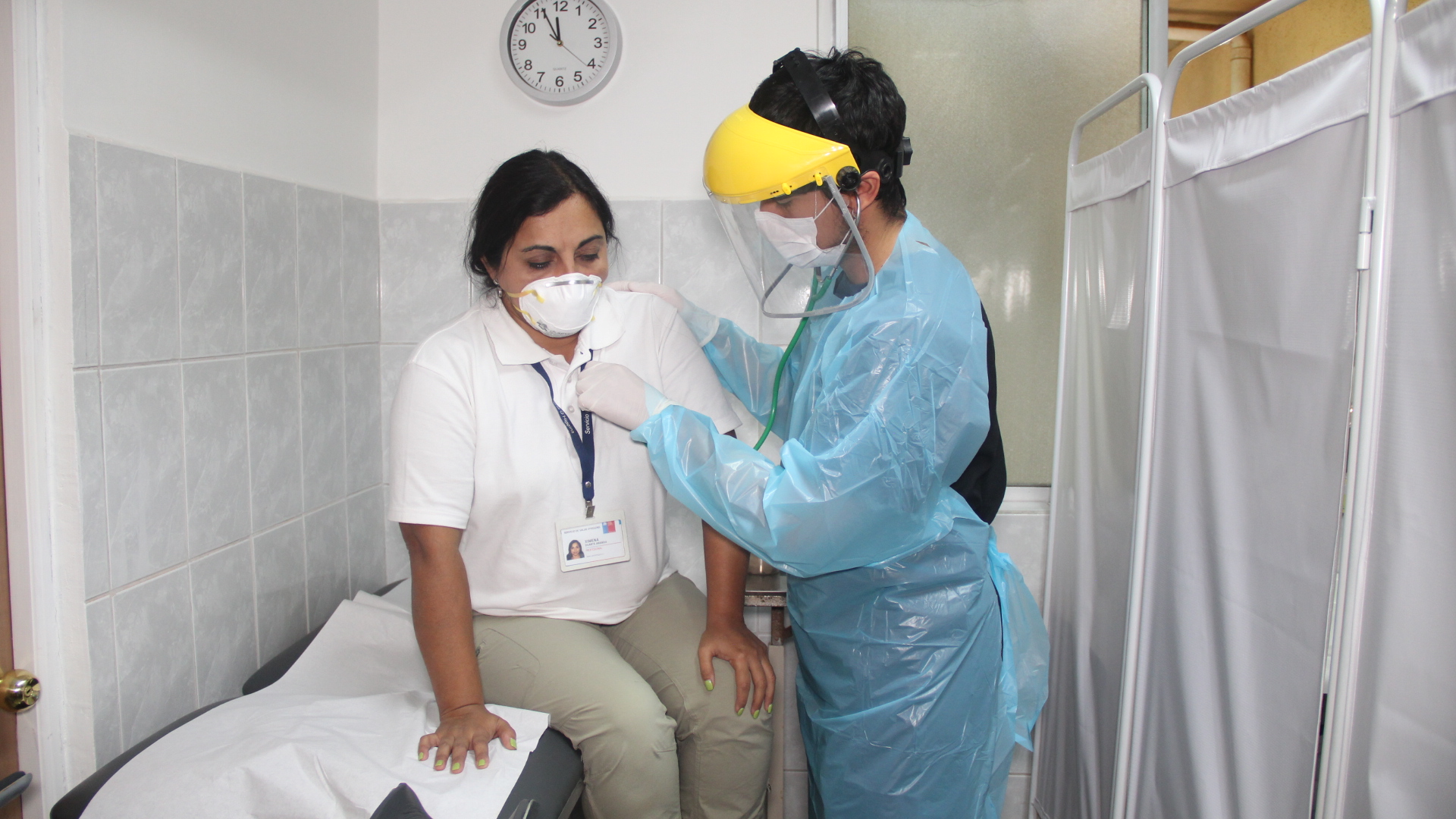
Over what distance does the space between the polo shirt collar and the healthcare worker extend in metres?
0.10

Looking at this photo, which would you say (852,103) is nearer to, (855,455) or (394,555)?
(855,455)

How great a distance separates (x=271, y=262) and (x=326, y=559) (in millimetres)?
623

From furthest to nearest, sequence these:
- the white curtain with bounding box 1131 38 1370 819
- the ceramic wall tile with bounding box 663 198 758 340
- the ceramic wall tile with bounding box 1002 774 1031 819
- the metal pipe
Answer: the ceramic wall tile with bounding box 1002 774 1031 819 < the ceramic wall tile with bounding box 663 198 758 340 < the metal pipe < the white curtain with bounding box 1131 38 1370 819

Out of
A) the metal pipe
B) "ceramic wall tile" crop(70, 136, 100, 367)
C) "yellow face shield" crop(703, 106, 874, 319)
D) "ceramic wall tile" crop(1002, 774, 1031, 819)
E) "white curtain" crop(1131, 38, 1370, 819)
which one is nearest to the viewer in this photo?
"white curtain" crop(1131, 38, 1370, 819)

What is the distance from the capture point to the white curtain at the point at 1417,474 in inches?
32.8

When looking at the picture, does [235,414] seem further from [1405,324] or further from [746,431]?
[1405,324]

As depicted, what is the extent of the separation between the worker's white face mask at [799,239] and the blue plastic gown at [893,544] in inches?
3.3

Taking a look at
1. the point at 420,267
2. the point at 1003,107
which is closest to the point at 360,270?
the point at 420,267

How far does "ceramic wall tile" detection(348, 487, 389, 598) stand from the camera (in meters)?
1.82

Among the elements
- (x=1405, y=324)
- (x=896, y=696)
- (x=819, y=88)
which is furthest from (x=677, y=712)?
(x=1405, y=324)

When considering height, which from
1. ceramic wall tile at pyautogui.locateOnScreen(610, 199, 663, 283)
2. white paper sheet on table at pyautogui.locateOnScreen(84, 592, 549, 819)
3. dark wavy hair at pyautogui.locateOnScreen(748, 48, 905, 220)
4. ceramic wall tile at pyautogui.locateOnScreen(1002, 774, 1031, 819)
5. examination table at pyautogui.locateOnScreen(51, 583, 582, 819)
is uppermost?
dark wavy hair at pyautogui.locateOnScreen(748, 48, 905, 220)

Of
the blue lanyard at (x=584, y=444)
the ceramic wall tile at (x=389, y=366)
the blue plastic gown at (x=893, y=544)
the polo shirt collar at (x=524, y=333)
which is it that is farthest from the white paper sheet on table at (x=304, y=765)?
the ceramic wall tile at (x=389, y=366)

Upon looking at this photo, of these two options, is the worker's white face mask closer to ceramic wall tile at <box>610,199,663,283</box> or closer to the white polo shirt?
the white polo shirt

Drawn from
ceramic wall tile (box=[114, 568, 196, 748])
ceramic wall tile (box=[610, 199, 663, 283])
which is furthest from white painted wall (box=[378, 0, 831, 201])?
ceramic wall tile (box=[114, 568, 196, 748])
